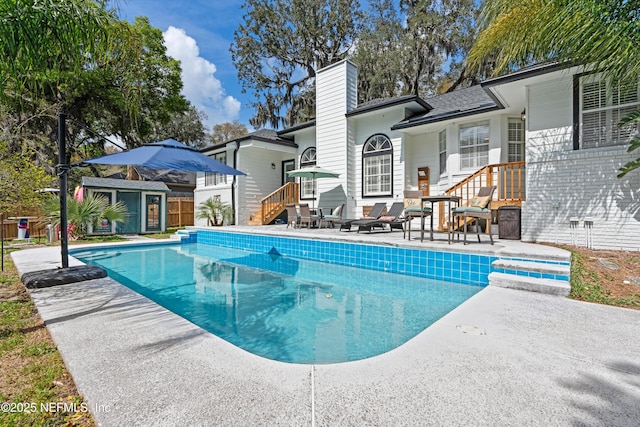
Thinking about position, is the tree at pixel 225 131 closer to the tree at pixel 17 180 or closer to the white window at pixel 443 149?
the white window at pixel 443 149

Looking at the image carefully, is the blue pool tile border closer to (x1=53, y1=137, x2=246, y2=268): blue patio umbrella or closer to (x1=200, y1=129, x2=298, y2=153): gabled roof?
(x1=53, y1=137, x2=246, y2=268): blue patio umbrella

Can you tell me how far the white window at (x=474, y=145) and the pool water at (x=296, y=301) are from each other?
523 cm

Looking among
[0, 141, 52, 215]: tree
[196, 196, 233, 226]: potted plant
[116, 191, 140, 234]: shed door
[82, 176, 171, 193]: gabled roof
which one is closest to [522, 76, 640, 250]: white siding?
[0, 141, 52, 215]: tree

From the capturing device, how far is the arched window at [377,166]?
36.6 ft

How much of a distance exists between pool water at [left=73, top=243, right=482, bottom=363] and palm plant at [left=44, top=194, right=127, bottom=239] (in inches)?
→ 153

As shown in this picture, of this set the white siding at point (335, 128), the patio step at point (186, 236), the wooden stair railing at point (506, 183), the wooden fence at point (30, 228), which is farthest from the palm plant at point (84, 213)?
the wooden stair railing at point (506, 183)

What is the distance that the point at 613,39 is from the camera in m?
4.12

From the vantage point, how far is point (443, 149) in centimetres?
1032

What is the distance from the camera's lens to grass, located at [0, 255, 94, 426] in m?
1.58

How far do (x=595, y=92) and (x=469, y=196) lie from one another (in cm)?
341

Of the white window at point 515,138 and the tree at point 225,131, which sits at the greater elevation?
the tree at point 225,131

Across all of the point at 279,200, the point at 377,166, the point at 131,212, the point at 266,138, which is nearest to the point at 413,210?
the point at 377,166

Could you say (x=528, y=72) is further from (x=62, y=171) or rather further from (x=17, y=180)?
(x=17, y=180)

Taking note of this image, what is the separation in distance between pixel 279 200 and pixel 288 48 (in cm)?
1438
